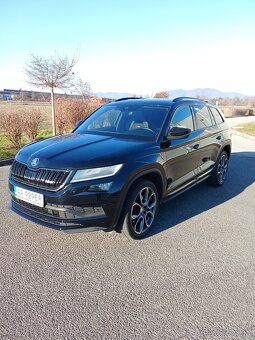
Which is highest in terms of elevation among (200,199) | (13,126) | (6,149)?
(13,126)

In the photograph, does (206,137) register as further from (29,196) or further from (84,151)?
(29,196)

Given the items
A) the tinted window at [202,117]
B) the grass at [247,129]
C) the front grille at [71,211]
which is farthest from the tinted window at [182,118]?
the grass at [247,129]

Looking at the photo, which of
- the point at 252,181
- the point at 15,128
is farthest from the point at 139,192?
the point at 15,128

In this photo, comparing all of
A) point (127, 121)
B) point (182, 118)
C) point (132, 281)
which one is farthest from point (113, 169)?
point (182, 118)

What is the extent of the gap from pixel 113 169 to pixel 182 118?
1.89 m

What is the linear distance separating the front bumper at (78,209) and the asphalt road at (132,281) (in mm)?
394

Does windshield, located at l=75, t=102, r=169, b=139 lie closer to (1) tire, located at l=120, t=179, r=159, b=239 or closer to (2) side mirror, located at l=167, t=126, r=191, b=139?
(2) side mirror, located at l=167, t=126, r=191, b=139

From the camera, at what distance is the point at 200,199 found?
207 inches

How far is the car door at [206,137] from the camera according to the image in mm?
5016

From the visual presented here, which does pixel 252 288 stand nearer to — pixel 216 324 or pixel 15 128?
pixel 216 324

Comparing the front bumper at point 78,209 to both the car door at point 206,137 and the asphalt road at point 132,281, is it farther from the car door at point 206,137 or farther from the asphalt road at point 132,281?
the car door at point 206,137

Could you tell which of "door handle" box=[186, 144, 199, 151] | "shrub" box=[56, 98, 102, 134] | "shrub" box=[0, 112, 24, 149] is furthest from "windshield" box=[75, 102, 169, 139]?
"shrub" box=[56, 98, 102, 134]

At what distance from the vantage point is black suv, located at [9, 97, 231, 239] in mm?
3072

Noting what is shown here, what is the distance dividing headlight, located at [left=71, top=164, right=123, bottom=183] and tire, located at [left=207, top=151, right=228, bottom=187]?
3.26 metres
